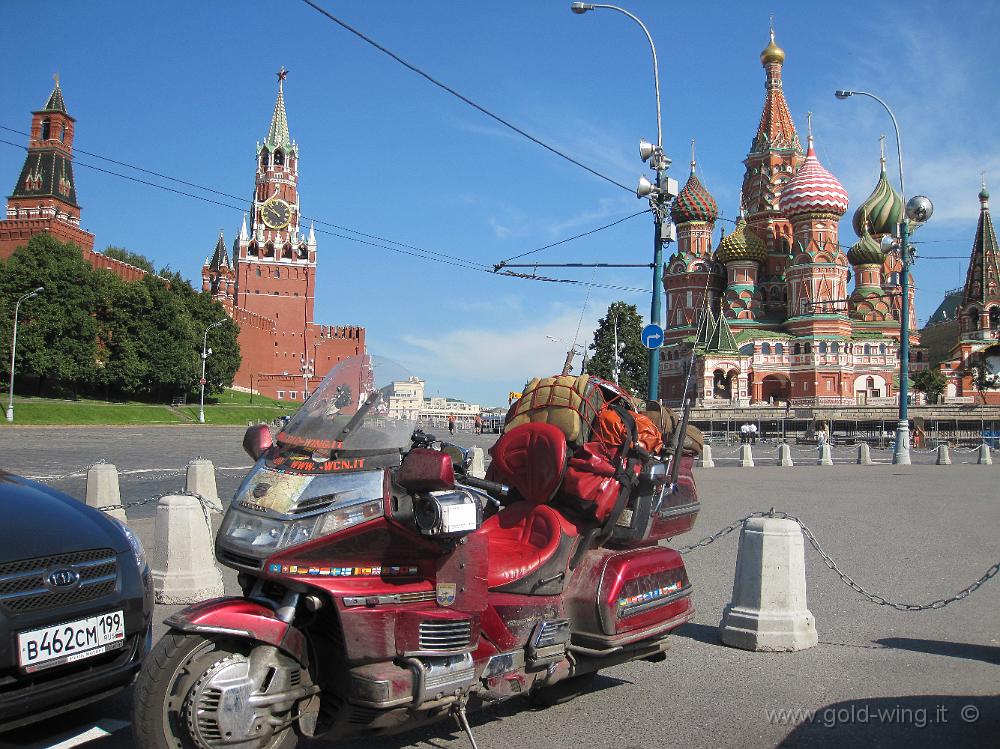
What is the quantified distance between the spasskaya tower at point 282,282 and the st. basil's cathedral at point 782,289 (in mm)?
44906

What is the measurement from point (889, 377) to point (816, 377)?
670 cm

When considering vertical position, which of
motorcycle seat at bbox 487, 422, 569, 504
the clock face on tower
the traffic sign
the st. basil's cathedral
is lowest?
motorcycle seat at bbox 487, 422, 569, 504

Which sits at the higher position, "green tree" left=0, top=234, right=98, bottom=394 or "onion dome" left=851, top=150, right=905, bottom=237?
"onion dome" left=851, top=150, right=905, bottom=237

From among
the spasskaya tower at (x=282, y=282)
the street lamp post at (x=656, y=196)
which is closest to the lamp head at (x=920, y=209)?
the street lamp post at (x=656, y=196)

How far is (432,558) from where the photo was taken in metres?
3.56

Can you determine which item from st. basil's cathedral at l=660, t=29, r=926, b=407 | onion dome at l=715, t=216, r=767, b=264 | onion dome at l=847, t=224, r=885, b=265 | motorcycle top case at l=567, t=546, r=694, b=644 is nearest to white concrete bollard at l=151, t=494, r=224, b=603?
motorcycle top case at l=567, t=546, r=694, b=644

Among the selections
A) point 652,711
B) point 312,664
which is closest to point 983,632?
point 652,711

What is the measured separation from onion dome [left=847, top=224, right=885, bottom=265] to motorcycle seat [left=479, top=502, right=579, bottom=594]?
79849 mm

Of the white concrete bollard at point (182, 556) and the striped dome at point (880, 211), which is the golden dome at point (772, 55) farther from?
the white concrete bollard at point (182, 556)

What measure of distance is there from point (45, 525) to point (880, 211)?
281ft

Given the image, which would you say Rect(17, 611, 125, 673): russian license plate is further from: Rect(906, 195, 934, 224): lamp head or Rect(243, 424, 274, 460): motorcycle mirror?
Rect(906, 195, 934, 224): lamp head

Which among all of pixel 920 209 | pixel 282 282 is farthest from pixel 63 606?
pixel 282 282

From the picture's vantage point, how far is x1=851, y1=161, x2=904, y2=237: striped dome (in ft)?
259

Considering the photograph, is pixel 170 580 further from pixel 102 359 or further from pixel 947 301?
pixel 947 301
